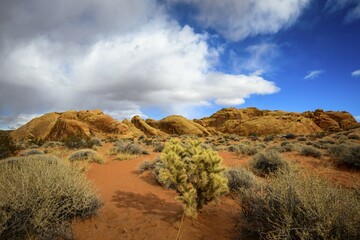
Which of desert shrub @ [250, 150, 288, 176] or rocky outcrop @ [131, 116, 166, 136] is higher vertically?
rocky outcrop @ [131, 116, 166, 136]

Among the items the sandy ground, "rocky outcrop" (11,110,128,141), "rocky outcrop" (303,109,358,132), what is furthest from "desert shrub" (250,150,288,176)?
"rocky outcrop" (303,109,358,132)

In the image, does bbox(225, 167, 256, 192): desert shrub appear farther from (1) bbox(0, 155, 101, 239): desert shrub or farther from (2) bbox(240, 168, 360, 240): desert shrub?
(1) bbox(0, 155, 101, 239): desert shrub

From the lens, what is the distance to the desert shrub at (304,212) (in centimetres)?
275

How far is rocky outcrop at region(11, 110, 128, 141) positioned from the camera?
28.0 meters

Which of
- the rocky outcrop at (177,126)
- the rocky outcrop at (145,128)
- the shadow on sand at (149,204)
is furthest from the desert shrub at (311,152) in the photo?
the rocky outcrop at (177,126)

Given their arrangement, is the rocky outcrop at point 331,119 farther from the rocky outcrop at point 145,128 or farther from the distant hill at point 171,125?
the rocky outcrop at point 145,128

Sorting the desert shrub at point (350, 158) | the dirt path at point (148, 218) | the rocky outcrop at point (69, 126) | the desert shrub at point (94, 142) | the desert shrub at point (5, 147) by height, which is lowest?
the dirt path at point (148, 218)

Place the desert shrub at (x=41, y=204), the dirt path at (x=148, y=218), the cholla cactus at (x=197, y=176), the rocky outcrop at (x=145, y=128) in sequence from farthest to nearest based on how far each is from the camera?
the rocky outcrop at (x=145, y=128), the cholla cactus at (x=197, y=176), the dirt path at (x=148, y=218), the desert shrub at (x=41, y=204)

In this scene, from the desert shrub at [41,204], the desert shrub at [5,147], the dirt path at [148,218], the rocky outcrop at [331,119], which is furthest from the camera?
the rocky outcrop at [331,119]

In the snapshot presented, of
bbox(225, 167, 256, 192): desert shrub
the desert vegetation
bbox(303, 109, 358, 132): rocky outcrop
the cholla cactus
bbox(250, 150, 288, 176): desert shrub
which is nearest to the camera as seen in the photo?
the desert vegetation

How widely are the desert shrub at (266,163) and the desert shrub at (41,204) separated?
22.3ft

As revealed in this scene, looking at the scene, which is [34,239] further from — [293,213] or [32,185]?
[293,213]

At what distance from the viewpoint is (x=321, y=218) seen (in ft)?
9.38

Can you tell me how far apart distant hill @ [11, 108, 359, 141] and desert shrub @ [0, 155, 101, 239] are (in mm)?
23032
